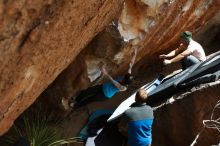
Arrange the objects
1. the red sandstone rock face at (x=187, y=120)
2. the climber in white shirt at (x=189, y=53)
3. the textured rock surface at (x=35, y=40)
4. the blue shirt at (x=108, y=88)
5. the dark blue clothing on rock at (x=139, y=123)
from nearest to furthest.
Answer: the textured rock surface at (x=35, y=40), the dark blue clothing on rock at (x=139, y=123), the red sandstone rock face at (x=187, y=120), the blue shirt at (x=108, y=88), the climber in white shirt at (x=189, y=53)

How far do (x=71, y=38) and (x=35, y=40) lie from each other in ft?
2.99

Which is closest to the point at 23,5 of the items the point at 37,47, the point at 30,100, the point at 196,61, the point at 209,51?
the point at 37,47

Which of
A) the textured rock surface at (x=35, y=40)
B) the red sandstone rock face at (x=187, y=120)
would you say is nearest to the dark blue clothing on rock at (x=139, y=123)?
the red sandstone rock face at (x=187, y=120)

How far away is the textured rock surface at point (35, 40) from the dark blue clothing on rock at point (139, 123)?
1428 millimetres

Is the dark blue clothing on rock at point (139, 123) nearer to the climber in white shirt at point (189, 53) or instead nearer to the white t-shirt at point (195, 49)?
the climber in white shirt at point (189, 53)

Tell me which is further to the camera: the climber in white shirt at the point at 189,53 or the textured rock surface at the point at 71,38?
the climber in white shirt at the point at 189,53

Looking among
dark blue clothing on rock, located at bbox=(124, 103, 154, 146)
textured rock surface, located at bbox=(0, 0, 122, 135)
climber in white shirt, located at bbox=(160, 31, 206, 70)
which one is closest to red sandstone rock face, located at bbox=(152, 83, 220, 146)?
dark blue clothing on rock, located at bbox=(124, 103, 154, 146)

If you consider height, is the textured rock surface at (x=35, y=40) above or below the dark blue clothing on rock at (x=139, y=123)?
above

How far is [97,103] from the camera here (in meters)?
9.48

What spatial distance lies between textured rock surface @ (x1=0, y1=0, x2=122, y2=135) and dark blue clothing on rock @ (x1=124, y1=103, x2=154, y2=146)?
4.69 ft

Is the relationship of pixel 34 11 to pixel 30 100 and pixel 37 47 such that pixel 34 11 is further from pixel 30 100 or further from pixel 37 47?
pixel 30 100

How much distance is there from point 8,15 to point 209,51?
8.81 meters

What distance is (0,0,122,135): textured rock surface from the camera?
3.96 metres

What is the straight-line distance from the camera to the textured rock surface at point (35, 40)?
3963mm
